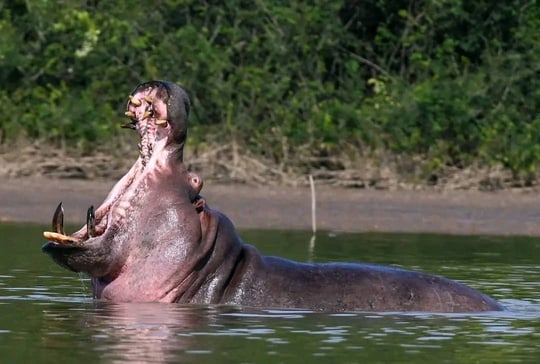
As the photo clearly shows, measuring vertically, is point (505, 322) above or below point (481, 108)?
below

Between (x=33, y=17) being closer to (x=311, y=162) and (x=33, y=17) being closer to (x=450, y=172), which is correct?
(x=311, y=162)

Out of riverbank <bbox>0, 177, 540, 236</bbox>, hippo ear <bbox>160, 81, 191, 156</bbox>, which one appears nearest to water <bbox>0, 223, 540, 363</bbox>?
hippo ear <bbox>160, 81, 191, 156</bbox>

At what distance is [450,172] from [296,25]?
2664 millimetres

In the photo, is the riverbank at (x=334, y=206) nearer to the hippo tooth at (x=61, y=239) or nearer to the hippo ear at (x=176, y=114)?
the hippo ear at (x=176, y=114)

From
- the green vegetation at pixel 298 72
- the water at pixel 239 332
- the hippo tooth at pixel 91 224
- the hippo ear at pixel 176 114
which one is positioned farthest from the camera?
the green vegetation at pixel 298 72

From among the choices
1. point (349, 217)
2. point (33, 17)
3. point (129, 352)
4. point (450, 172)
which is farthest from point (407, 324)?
point (33, 17)

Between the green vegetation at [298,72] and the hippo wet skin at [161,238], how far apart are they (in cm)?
1059

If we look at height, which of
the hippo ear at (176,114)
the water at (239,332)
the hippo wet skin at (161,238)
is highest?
the hippo ear at (176,114)

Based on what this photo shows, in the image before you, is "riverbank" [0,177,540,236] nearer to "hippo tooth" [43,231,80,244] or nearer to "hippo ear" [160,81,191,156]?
"hippo ear" [160,81,191,156]

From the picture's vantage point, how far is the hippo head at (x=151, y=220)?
28.3 feet

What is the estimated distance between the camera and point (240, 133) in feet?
64.4

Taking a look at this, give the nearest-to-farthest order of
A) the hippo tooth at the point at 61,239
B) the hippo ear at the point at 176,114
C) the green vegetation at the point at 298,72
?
the hippo tooth at the point at 61,239 < the hippo ear at the point at 176,114 < the green vegetation at the point at 298,72

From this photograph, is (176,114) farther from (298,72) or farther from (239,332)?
(298,72)

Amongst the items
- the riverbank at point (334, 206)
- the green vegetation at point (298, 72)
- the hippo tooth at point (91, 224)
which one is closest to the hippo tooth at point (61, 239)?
the hippo tooth at point (91, 224)
